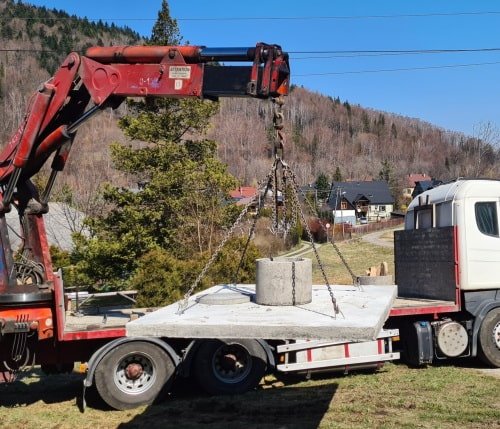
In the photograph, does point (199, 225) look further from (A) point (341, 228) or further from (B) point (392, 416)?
(A) point (341, 228)

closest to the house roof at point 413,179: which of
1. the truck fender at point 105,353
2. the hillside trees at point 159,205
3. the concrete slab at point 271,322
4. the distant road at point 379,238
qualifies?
the distant road at point 379,238

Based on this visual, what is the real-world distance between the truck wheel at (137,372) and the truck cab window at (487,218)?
18.8ft

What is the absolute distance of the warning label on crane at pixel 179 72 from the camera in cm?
770

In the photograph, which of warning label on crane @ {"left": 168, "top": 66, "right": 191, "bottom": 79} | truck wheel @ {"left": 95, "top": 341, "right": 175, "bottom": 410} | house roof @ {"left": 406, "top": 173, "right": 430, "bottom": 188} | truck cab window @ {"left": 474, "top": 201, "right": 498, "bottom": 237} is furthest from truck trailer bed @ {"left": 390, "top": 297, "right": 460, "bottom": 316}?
house roof @ {"left": 406, "top": 173, "right": 430, "bottom": 188}

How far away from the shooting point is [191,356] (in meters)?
8.37

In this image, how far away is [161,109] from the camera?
22.7 m

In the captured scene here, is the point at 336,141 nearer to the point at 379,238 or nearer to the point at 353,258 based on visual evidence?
the point at 379,238

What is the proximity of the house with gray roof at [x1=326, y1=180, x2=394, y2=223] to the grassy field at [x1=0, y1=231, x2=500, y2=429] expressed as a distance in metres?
71.9

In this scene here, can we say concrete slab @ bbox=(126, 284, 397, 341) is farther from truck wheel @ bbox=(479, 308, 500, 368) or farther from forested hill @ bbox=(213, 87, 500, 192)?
forested hill @ bbox=(213, 87, 500, 192)

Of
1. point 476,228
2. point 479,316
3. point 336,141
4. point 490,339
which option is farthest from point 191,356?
point 336,141

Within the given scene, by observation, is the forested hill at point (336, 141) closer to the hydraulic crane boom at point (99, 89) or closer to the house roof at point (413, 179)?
the house roof at point (413, 179)

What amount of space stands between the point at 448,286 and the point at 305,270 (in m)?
4.85

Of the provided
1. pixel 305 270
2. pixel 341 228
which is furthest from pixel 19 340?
pixel 341 228

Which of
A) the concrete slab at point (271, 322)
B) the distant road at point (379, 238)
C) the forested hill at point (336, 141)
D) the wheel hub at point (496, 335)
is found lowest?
the wheel hub at point (496, 335)
